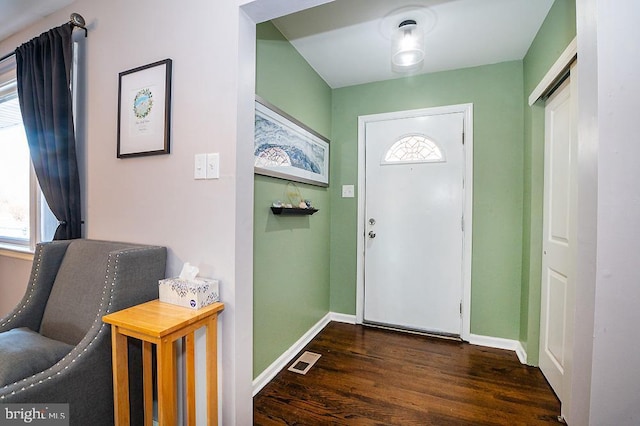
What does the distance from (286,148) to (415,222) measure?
4.54 feet

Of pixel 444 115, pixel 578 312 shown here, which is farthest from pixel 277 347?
pixel 444 115

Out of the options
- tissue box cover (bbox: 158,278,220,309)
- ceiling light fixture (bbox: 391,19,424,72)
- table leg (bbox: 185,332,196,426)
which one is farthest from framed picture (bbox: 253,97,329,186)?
table leg (bbox: 185,332,196,426)

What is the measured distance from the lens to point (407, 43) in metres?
1.93

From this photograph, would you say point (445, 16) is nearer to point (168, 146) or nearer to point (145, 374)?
point (168, 146)

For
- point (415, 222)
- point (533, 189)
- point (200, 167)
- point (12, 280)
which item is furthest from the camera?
point (415, 222)

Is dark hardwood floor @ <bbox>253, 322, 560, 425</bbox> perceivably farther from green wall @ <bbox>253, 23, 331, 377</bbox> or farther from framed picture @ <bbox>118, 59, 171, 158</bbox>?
framed picture @ <bbox>118, 59, 171, 158</bbox>

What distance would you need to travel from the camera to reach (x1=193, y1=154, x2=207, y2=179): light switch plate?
1338 millimetres

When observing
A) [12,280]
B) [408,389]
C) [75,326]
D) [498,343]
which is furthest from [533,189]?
[12,280]

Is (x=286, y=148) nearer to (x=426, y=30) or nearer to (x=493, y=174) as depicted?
(x=426, y=30)

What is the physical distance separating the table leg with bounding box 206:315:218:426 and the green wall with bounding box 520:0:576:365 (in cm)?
216

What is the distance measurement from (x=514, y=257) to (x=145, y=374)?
8.67 feet

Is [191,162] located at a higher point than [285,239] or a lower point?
higher

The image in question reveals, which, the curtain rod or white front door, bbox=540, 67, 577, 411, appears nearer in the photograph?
white front door, bbox=540, 67, 577, 411

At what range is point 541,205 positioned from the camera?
76.2 inches
